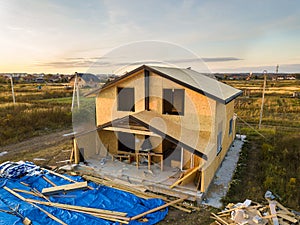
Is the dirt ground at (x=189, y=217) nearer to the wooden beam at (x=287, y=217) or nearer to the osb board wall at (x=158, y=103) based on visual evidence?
the wooden beam at (x=287, y=217)

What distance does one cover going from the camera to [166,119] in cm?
1053

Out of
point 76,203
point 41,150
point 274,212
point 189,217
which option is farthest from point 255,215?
point 41,150

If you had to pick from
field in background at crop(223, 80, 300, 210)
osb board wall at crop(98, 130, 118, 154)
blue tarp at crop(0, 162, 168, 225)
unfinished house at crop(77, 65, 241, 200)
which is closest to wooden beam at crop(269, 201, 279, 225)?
field in background at crop(223, 80, 300, 210)

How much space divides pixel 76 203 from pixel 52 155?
230 inches

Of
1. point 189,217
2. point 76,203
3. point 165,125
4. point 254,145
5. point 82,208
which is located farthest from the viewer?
point 254,145

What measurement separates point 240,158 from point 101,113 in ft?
26.3

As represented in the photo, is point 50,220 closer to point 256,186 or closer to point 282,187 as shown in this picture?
point 256,186

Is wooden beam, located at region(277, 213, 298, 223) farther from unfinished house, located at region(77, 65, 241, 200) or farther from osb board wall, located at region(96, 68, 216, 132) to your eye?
osb board wall, located at region(96, 68, 216, 132)

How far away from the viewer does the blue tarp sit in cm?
704

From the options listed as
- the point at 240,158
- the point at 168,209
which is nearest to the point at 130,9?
the point at 240,158

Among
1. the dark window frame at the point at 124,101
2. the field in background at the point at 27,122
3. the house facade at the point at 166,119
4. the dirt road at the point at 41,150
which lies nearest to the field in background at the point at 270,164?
the house facade at the point at 166,119

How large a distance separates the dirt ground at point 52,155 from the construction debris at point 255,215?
1.74ft

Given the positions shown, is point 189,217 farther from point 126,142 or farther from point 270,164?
point 270,164

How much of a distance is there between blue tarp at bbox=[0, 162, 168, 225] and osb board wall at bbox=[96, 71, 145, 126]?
Answer: 145 inches
